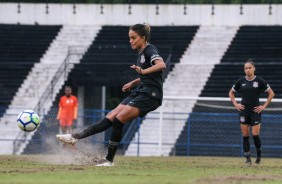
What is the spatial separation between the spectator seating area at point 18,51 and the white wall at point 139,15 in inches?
34.5

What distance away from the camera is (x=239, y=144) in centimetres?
2689

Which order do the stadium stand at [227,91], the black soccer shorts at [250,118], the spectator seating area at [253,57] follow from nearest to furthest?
the black soccer shorts at [250,118] < the stadium stand at [227,91] < the spectator seating area at [253,57]

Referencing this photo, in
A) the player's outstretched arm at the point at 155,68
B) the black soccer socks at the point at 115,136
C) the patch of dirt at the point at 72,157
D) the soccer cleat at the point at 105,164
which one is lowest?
the patch of dirt at the point at 72,157

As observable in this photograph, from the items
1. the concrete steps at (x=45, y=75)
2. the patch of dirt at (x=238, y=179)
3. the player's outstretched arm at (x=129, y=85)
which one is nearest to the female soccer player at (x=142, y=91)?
the player's outstretched arm at (x=129, y=85)

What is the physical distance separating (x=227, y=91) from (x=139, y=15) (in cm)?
720

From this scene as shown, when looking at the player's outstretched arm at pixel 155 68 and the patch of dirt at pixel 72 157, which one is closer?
the player's outstretched arm at pixel 155 68

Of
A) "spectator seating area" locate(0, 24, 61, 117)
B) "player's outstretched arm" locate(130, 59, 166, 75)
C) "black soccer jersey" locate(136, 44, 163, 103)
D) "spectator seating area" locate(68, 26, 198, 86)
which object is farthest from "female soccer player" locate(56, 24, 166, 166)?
"spectator seating area" locate(0, 24, 61, 117)

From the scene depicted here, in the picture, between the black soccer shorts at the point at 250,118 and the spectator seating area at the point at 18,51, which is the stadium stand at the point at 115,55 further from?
the black soccer shorts at the point at 250,118

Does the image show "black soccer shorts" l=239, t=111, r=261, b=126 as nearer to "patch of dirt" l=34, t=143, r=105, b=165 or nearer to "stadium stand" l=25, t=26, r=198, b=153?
"patch of dirt" l=34, t=143, r=105, b=165

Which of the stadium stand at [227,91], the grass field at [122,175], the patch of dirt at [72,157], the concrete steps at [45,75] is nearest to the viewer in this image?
the grass field at [122,175]

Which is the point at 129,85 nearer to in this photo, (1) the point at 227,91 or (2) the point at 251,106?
(2) the point at 251,106

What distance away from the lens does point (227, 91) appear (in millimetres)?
31484

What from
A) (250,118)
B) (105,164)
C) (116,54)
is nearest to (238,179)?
(105,164)

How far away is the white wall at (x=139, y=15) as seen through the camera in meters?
36.7
